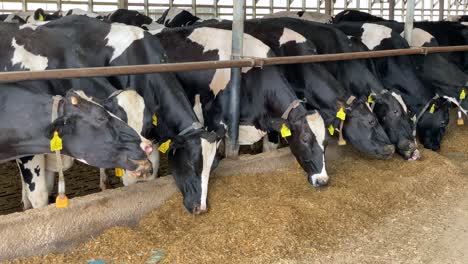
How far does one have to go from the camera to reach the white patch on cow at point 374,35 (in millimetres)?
8302

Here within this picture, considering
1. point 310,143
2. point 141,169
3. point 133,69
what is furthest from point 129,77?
point 310,143

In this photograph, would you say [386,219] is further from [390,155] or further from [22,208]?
[22,208]

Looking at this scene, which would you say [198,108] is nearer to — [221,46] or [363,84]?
[221,46]

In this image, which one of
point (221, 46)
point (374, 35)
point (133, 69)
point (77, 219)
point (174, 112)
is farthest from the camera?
point (374, 35)

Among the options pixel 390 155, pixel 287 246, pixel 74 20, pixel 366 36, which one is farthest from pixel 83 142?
pixel 366 36

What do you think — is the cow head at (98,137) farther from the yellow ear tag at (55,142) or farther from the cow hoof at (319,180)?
the cow hoof at (319,180)

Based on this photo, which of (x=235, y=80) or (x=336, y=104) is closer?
(x=235, y=80)

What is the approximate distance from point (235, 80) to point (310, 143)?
1035mm

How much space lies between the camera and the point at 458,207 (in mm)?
5574

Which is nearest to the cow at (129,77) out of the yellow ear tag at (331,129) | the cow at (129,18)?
the yellow ear tag at (331,129)

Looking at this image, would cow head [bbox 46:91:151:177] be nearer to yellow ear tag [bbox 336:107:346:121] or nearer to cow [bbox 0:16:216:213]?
cow [bbox 0:16:216:213]

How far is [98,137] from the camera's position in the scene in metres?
3.93

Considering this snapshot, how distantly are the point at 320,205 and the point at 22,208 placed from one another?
2.84 metres

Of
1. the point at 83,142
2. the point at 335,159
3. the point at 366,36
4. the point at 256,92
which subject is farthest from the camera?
the point at 366,36
